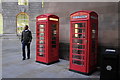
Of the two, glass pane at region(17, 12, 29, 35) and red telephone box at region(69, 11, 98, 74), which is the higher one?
glass pane at region(17, 12, 29, 35)

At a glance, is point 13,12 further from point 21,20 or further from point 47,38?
point 47,38

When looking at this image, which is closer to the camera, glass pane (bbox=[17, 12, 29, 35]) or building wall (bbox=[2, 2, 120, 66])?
building wall (bbox=[2, 2, 120, 66])

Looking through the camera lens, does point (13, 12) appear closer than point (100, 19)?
No

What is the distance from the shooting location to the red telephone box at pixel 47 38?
19.0 feet

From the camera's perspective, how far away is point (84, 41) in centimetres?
456

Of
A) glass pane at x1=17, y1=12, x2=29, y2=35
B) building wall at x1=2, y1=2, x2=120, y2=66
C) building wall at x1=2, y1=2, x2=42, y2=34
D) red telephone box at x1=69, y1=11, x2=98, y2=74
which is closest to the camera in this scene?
red telephone box at x1=69, y1=11, x2=98, y2=74

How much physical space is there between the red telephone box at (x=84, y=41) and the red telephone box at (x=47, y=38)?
1348mm

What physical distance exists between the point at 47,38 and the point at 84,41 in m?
1.92

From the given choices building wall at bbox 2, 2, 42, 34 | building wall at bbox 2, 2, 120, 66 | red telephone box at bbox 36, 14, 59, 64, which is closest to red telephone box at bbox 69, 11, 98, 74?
building wall at bbox 2, 2, 120, 66

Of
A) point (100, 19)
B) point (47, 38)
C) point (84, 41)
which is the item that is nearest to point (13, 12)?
point (47, 38)

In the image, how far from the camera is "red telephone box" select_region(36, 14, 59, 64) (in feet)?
19.0

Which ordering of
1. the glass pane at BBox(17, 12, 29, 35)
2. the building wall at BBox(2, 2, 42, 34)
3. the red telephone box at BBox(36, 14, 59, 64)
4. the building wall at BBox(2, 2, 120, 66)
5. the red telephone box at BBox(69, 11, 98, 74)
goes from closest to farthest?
the red telephone box at BBox(69, 11, 98, 74) < the building wall at BBox(2, 2, 120, 66) < the red telephone box at BBox(36, 14, 59, 64) < the building wall at BBox(2, 2, 42, 34) < the glass pane at BBox(17, 12, 29, 35)

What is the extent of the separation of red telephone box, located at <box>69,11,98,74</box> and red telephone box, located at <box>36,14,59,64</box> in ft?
4.42

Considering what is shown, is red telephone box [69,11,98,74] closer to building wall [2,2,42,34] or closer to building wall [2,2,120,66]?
building wall [2,2,120,66]
